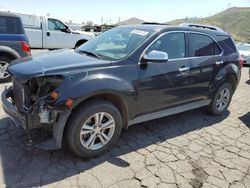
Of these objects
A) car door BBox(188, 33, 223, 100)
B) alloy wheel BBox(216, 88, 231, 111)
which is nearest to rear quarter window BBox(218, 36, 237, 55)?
car door BBox(188, 33, 223, 100)

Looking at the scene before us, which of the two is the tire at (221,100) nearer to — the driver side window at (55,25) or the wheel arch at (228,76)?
the wheel arch at (228,76)

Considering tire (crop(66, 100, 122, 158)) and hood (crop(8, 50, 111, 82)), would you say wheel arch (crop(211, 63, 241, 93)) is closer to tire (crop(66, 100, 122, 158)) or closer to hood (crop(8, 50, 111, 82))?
tire (crop(66, 100, 122, 158))

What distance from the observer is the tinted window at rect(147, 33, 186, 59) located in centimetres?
387

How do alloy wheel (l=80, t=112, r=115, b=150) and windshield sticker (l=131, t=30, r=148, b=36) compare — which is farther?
windshield sticker (l=131, t=30, r=148, b=36)

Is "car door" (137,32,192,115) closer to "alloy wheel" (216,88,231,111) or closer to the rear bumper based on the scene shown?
"alloy wheel" (216,88,231,111)

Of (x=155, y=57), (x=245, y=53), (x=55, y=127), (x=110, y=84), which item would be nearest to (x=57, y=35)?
(x=155, y=57)

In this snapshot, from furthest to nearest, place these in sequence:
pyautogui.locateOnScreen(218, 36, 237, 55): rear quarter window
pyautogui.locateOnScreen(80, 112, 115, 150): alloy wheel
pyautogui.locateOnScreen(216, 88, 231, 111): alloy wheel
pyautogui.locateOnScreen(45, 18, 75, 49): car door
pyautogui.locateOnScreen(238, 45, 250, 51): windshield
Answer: pyautogui.locateOnScreen(238, 45, 250, 51): windshield, pyautogui.locateOnScreen(45, 18, 75, 49): car door, pyautogui.locateOnScreen(216, 88, 231, 111): alloy wheel, pyautogui.locateOnScreen(218, 36, 237, 55): rear quarter window, pyautogui.locateOnScreen(80, 112, 115, 150): alloy wheel

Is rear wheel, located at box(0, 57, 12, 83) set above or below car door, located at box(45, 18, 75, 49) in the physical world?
below

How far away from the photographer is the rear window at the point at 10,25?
6156mm

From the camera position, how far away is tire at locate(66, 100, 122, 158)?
10.1 feet

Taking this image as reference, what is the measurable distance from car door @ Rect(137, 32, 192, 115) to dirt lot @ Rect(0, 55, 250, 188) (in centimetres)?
56

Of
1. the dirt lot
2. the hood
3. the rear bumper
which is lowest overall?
the dirt lot

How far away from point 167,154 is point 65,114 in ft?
5.32

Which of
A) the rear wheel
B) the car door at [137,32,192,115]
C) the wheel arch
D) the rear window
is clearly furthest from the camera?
the rear wheel
